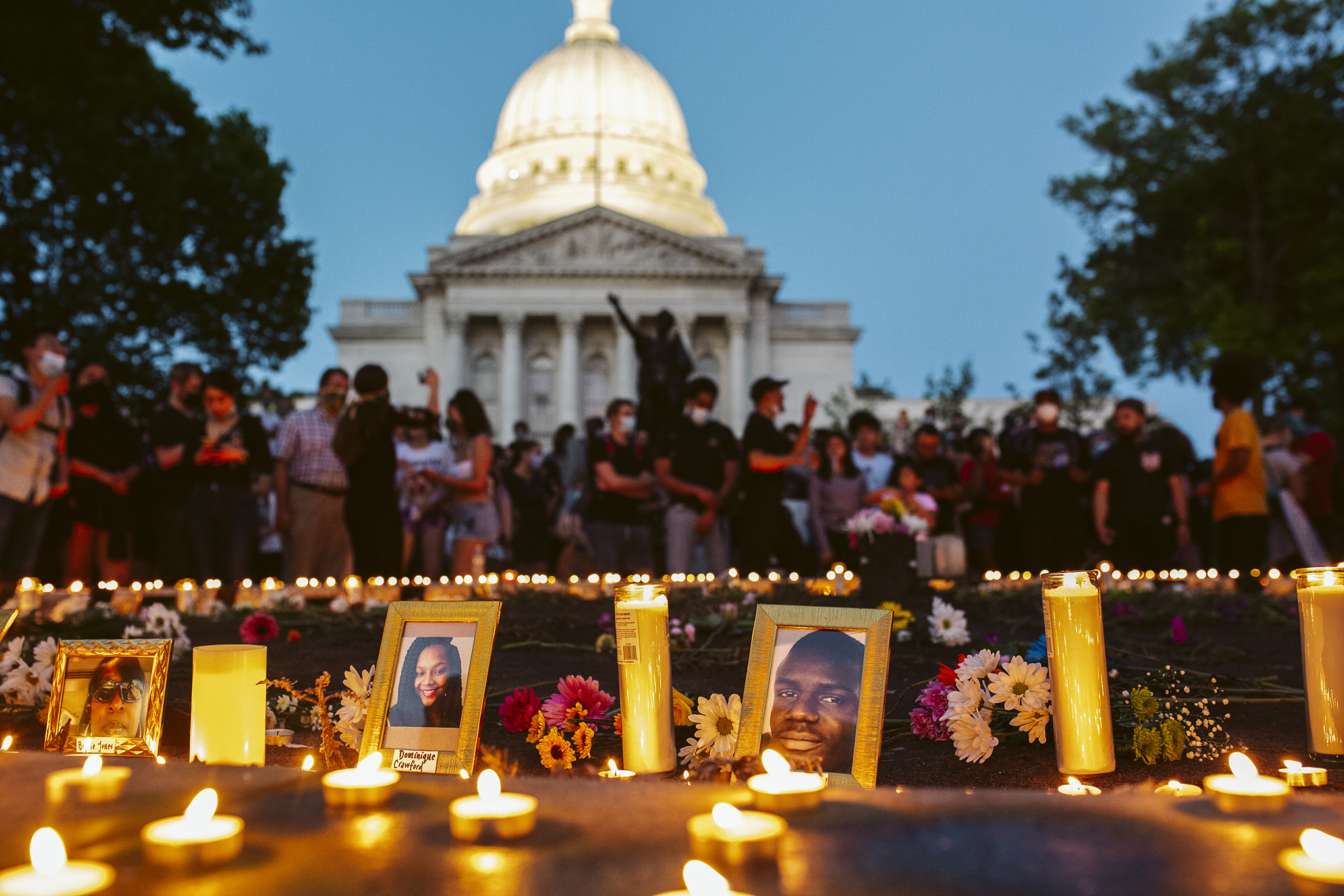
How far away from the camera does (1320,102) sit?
77.1ft

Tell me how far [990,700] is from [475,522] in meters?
5.50

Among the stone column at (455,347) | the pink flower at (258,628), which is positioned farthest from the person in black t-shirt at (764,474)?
the stone column at (455,347)

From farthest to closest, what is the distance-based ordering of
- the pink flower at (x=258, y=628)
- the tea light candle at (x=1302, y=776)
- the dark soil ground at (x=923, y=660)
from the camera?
the pink flower at (x=258, y=628), the dark soil ground at (x=923, y=660), the tea light candle at (x=1302, y=776)

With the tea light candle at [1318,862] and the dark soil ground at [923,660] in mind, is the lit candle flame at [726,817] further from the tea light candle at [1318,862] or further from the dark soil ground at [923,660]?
the dark soil ground at [923,660]

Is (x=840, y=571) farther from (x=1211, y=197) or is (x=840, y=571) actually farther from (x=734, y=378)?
(x=734, y=378)

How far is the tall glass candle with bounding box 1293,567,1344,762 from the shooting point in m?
2.01

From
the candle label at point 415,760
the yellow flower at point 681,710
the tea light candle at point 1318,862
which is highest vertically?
the tea light candle at point 1318,862

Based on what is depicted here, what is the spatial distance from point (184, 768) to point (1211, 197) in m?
28.1

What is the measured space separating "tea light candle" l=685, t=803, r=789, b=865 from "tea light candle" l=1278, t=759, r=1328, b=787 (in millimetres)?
1165

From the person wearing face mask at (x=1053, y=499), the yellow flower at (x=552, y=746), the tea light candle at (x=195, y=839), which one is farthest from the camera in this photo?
the person wearing face mask at (x=1053, y=499)

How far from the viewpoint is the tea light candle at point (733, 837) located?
86cm

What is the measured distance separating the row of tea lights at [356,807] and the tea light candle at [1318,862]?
0.39 metres

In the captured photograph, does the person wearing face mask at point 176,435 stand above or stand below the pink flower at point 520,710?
above

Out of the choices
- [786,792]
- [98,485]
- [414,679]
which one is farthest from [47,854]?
[98,485]
